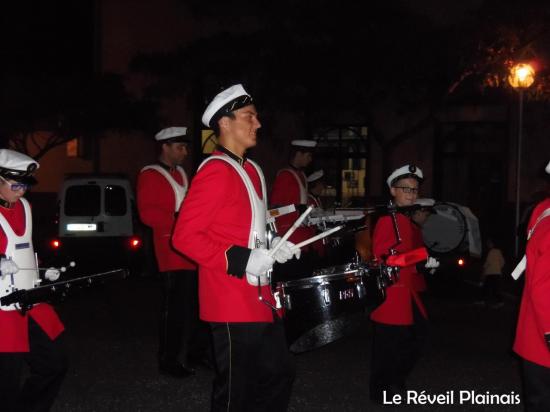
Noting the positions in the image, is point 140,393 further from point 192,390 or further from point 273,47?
point 273,47

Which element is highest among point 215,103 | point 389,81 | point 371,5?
point 371,5

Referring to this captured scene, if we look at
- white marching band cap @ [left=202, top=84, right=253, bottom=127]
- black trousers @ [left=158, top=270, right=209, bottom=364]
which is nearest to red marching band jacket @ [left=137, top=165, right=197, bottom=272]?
black trousers @ [left=158, top=270, right=209, bottom=364]

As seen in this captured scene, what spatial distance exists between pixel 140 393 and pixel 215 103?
Answer: 9.95 feet

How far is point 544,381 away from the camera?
12.1 ft

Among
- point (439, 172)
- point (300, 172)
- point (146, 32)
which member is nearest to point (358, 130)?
point (439, 172)

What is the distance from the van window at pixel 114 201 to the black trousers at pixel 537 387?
34.8ft

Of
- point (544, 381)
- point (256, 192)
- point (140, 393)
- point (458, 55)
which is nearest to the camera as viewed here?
point (544, 381)

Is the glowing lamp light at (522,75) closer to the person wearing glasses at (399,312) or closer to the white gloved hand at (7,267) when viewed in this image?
the person wearing glasses at (399,312)

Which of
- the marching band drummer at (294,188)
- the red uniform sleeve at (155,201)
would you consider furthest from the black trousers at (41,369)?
the marching band drummer at (294,188)

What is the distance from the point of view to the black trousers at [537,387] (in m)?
3.67

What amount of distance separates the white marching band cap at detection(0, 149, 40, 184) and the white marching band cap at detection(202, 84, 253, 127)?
1.26m

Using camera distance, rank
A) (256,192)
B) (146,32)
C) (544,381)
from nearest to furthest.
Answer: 1. (544,381)
2. (256,192)
3. (146,32)

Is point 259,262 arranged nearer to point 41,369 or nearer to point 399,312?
point 41,369

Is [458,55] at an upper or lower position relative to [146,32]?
lower
